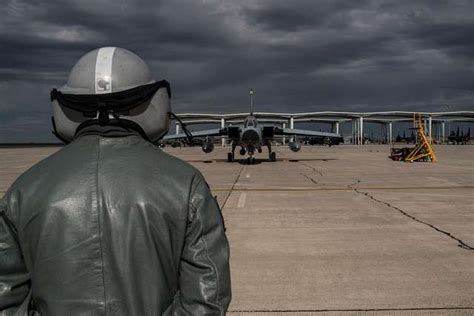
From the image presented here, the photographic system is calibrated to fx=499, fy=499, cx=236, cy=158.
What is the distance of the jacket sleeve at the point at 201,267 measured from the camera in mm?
1995

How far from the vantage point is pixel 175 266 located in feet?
6.72

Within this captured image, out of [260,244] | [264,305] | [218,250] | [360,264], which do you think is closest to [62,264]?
[218,250]

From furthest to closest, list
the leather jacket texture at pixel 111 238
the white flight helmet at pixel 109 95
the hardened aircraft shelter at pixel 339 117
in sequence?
the hardened aircraft shelter at pixel 339 117 < the white flight helmet at pixel 109 95 < the leather jacket texture at pixel 111 238

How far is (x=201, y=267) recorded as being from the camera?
2010 millimetres

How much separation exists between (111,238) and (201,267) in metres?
0.37

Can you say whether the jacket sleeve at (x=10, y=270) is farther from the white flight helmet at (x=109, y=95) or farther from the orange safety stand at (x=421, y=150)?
the orange safety stand at (x=421, y=150)

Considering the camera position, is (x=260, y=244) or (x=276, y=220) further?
(x=276, y=220)

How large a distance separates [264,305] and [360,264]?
85.3 inches

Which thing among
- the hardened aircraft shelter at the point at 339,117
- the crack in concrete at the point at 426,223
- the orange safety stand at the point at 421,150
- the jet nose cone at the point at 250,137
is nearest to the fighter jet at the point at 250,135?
the jet nose cone at the point at 250,137

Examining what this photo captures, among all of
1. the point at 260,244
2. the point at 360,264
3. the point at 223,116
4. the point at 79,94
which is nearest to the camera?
the point at 79,94

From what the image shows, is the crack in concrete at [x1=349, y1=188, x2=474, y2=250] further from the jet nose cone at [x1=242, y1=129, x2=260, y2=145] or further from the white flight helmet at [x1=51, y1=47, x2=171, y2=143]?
the jet nose cone at [x1=242, y1=129, x2=260, y2=145]

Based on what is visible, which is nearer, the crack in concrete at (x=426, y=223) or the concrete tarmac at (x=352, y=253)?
the concrete tarmac at (x=352, y=253)

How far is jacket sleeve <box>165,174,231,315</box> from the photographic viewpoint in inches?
78.5

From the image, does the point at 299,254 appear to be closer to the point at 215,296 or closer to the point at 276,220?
the point at 276,220
